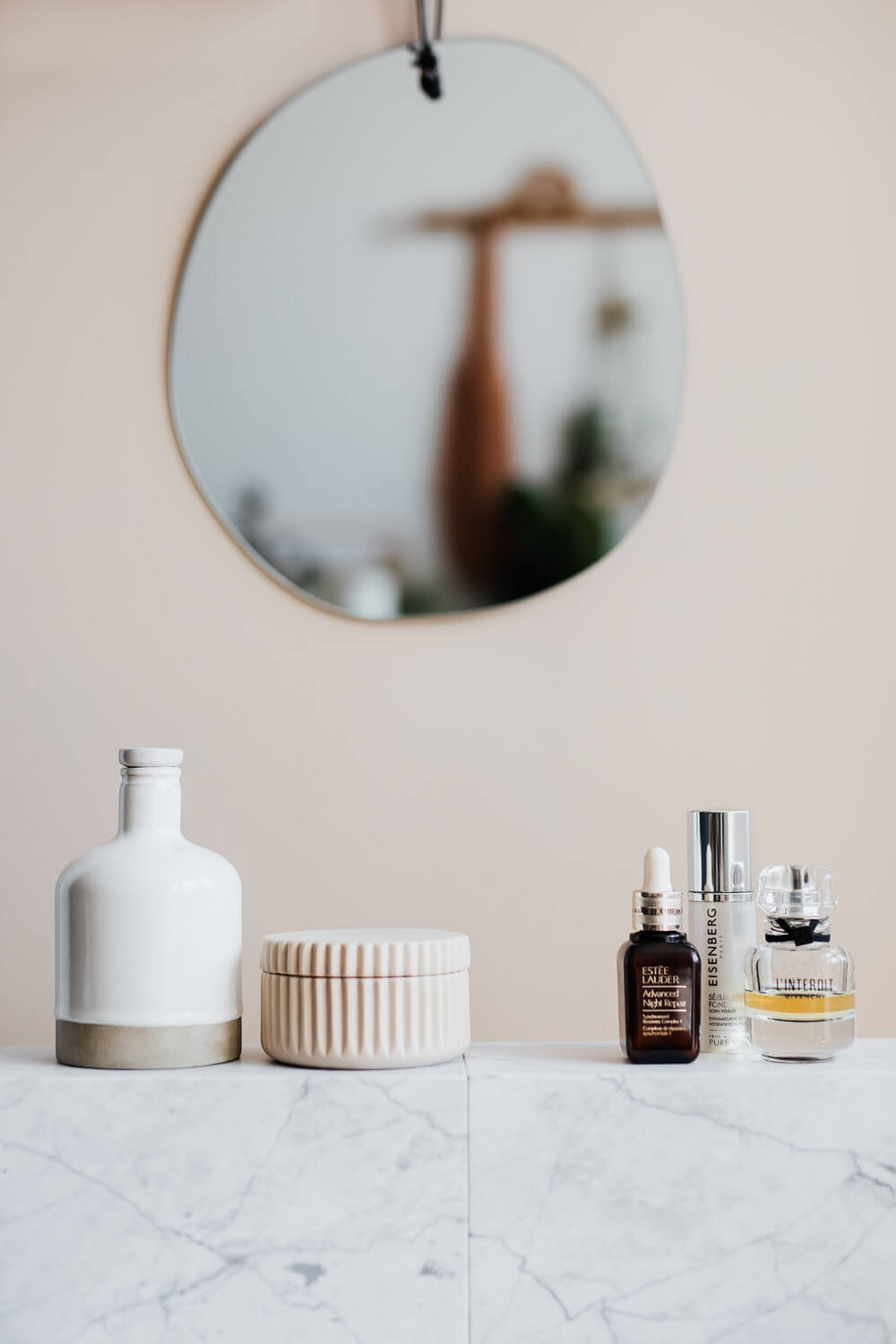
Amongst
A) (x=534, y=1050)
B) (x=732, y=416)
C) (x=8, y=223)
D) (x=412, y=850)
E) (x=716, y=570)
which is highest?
(x=8, y=223)

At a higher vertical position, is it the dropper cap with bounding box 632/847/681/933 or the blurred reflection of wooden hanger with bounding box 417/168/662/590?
the blurred reflection of wooden hanger with bounding box 417/168/662/590

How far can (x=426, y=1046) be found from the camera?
771mm

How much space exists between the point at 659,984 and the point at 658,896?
6cm

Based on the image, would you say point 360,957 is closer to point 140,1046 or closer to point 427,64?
point 140,1046

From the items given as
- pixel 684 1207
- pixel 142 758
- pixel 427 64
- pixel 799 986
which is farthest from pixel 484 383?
pixel 684 1207

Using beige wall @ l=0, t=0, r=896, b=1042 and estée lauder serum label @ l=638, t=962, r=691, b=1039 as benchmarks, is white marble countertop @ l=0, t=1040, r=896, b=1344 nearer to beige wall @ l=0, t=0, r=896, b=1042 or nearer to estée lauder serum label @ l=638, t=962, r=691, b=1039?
estée lauder serum label @ l=638, t=962, r=691, b=1039

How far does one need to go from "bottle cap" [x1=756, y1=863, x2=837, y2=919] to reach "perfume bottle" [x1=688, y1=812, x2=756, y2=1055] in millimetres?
22

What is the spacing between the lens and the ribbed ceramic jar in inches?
30.0

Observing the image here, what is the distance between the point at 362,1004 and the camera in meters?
0.76

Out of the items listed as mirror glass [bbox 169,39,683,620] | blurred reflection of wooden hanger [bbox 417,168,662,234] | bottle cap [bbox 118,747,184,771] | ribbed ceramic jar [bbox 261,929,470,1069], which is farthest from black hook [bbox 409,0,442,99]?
ribbed ceramic jar [bbox 261,929,470,1069]

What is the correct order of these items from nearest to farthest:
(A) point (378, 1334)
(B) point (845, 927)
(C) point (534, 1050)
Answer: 1. (A) point (378, 1334)
2. (C) point (534, 1050)
3. (B) point (845, 927)

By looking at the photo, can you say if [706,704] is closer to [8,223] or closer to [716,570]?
[716,570]

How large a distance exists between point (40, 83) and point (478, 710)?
2.22 ft

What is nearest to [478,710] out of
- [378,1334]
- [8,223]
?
[378,1334]
